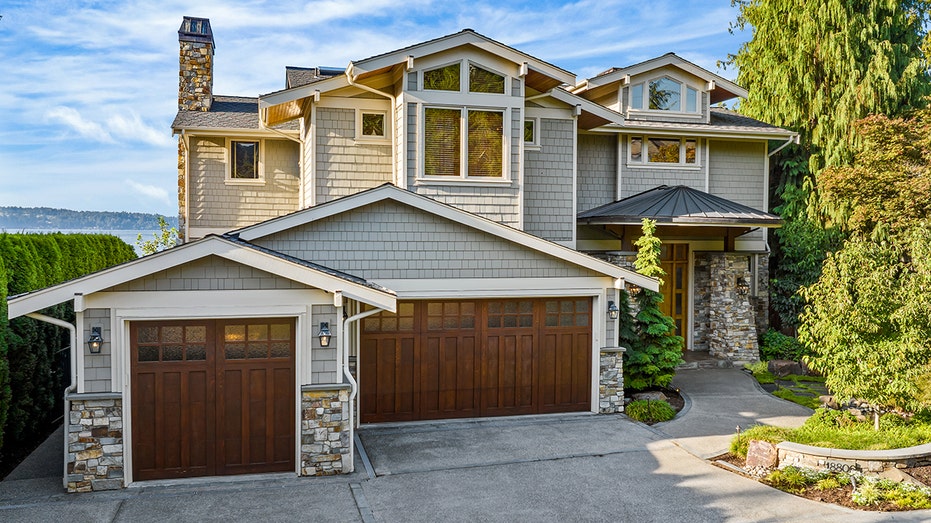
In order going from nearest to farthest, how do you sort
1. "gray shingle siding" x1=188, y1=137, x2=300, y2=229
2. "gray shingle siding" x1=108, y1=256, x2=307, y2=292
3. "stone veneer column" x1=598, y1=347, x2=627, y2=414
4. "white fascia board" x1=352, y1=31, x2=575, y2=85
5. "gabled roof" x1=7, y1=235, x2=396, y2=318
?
1. "gabled roof" x1=7, y1=235, x2=396, y2=318
2. "gray shingle siding" x1=108, y1=256, x2=307, y2=292
3. "stone veneer column" x1=598, y1=347, x2=627, y2=414
4. "white fascia board" x1=352, y1=31, x2=575, y2=85
5. "gray shingle siding" x1=188, y1=137, x2=300, y2=229

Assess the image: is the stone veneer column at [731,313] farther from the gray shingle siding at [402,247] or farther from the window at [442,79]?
the window at [442,79]

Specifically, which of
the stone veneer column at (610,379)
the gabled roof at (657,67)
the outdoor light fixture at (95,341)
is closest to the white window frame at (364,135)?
the gabled roof at (657,67)

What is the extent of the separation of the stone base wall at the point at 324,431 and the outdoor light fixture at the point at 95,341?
2.35 meters

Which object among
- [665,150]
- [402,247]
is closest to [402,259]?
[402,247]

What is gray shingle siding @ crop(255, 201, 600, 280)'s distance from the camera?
10.3 m

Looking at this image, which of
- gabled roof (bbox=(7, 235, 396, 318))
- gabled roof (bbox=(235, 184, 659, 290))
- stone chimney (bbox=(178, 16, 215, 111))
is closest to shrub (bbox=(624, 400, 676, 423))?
gabled roof (bbox=(235, 184, 659, 290))

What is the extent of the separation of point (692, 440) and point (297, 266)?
619cm

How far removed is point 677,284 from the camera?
1644 centimetres

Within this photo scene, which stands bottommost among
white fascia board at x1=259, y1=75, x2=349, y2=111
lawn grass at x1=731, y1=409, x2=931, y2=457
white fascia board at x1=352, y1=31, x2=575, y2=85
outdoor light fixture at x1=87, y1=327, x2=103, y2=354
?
lawn grass at x1=731, y1=409, x2=931, y2=457

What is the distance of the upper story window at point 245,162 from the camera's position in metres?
15.8

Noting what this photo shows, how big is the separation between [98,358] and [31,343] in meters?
2.61

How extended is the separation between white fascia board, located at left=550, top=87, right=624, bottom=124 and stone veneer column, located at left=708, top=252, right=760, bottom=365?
4273 millimetres

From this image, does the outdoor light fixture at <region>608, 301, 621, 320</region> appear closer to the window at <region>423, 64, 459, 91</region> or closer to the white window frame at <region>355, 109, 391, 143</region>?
the window at <region>423, 64, 459, 91</region>

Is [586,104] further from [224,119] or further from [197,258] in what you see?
[197,258]
